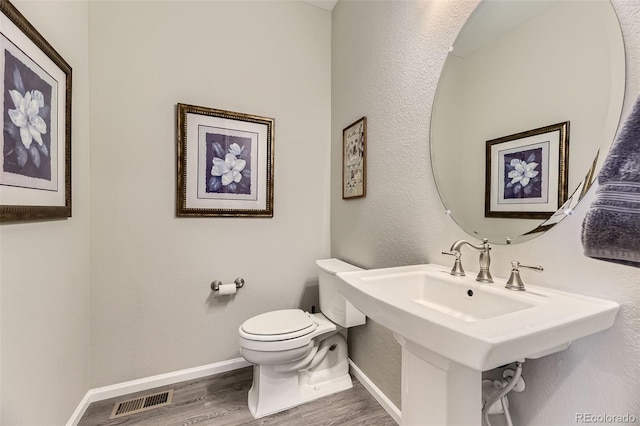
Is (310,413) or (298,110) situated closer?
(310,413)

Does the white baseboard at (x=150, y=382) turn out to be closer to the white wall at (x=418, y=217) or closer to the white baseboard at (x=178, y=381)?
the white baseboard at (x=178, y=381)

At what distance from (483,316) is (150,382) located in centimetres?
194

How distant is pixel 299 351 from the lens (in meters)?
1.41

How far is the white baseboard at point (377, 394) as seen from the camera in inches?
53.6

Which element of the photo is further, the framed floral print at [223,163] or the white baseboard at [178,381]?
the framed floral print at [223,163]

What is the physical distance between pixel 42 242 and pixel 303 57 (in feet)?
6.45

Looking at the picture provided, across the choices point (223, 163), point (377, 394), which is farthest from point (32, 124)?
point (377, 394)

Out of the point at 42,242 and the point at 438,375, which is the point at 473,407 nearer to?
the point at 438,375

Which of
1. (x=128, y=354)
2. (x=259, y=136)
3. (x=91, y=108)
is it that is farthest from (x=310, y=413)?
Answer: (x=91, y=108)

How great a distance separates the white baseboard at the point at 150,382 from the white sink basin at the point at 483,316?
140 centimetres

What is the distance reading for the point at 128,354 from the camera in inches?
62.6

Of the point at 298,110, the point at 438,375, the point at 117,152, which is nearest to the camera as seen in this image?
the point at 438,375

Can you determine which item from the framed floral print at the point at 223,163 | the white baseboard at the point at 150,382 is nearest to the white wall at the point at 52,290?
the white baseboard at the point at 150,382

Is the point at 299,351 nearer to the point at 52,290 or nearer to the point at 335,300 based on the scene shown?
the point at 335,300
